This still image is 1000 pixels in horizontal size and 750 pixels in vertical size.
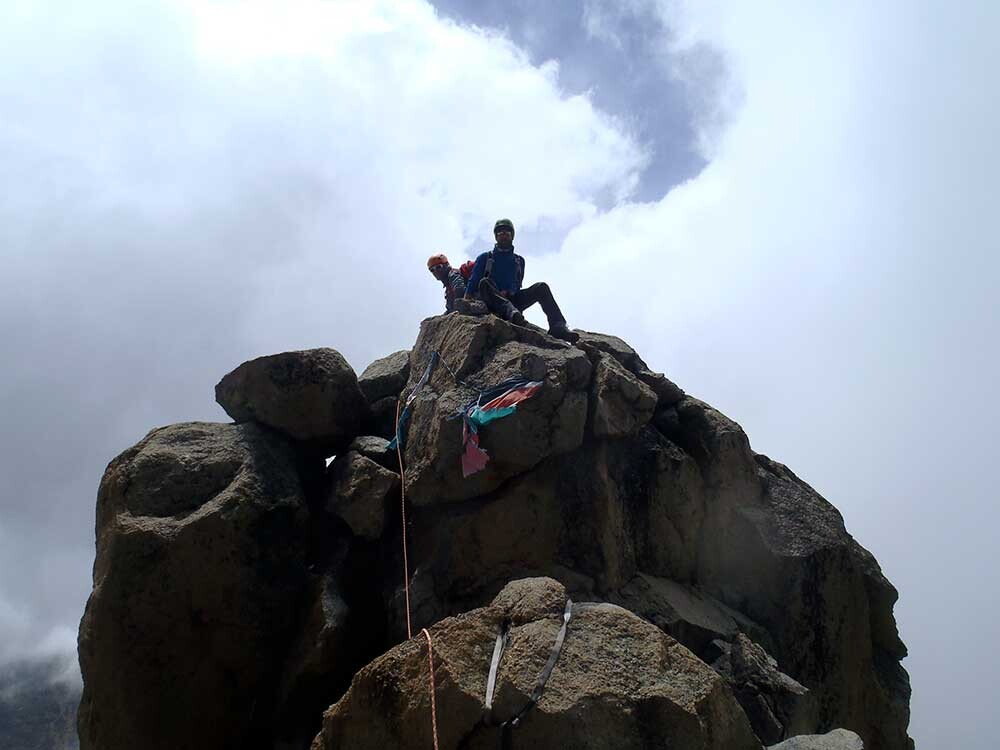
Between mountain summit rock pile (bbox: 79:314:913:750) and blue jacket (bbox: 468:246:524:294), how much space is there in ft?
5.12

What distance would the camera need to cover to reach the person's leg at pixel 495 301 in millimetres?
15480

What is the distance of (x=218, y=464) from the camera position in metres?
13.2

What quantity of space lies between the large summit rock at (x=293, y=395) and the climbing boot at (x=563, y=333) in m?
4.48

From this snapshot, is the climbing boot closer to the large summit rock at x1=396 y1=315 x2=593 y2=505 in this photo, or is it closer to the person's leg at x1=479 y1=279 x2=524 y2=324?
the person's leg at x1=479 y1=279 x2=524 y2=324

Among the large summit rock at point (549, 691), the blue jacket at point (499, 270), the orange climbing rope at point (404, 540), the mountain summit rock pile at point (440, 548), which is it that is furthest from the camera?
the blue jacket at point (499, 270)

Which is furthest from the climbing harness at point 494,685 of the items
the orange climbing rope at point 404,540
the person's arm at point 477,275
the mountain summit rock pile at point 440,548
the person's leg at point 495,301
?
the person's arm at point 477,275

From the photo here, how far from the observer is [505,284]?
16203mm

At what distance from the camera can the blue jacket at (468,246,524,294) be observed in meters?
16.1

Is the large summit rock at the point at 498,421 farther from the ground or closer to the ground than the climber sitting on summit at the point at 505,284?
closer to the ground

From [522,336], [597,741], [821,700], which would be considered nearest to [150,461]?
[522,336]

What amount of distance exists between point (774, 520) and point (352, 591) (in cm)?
820

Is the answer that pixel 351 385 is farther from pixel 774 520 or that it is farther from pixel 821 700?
pixel 821 700

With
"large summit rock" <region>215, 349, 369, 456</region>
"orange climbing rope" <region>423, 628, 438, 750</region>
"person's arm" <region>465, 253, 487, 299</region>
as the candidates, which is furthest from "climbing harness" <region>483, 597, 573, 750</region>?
"person's arm" <region>465, 253, 487, 299</region>

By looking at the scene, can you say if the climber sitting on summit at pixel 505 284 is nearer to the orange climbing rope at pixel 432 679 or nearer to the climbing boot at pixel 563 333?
the climbing boot at pixel 563 333
